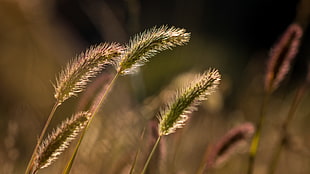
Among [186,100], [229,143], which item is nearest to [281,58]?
[229,143]

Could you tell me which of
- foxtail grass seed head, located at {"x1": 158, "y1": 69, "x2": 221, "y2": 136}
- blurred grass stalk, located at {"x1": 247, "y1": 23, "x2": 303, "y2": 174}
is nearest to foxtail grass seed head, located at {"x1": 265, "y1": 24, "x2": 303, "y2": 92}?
blurred grass stalk, located at {"x1": 247, "y1": 23, "x2": 303, "y2": 174}

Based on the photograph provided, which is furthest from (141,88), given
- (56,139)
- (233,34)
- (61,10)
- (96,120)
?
(233,34)

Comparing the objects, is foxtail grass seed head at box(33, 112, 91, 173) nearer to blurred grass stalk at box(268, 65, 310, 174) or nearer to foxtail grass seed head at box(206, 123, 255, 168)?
foxtail grass seed head at box(206, 123, 255, 168)

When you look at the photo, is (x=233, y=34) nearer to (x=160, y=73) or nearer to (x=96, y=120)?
(x=160, y=73)

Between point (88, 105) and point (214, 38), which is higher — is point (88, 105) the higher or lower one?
the higher one

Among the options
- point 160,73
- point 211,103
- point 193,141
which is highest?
point 211,103

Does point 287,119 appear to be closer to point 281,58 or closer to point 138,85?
point 281,58
